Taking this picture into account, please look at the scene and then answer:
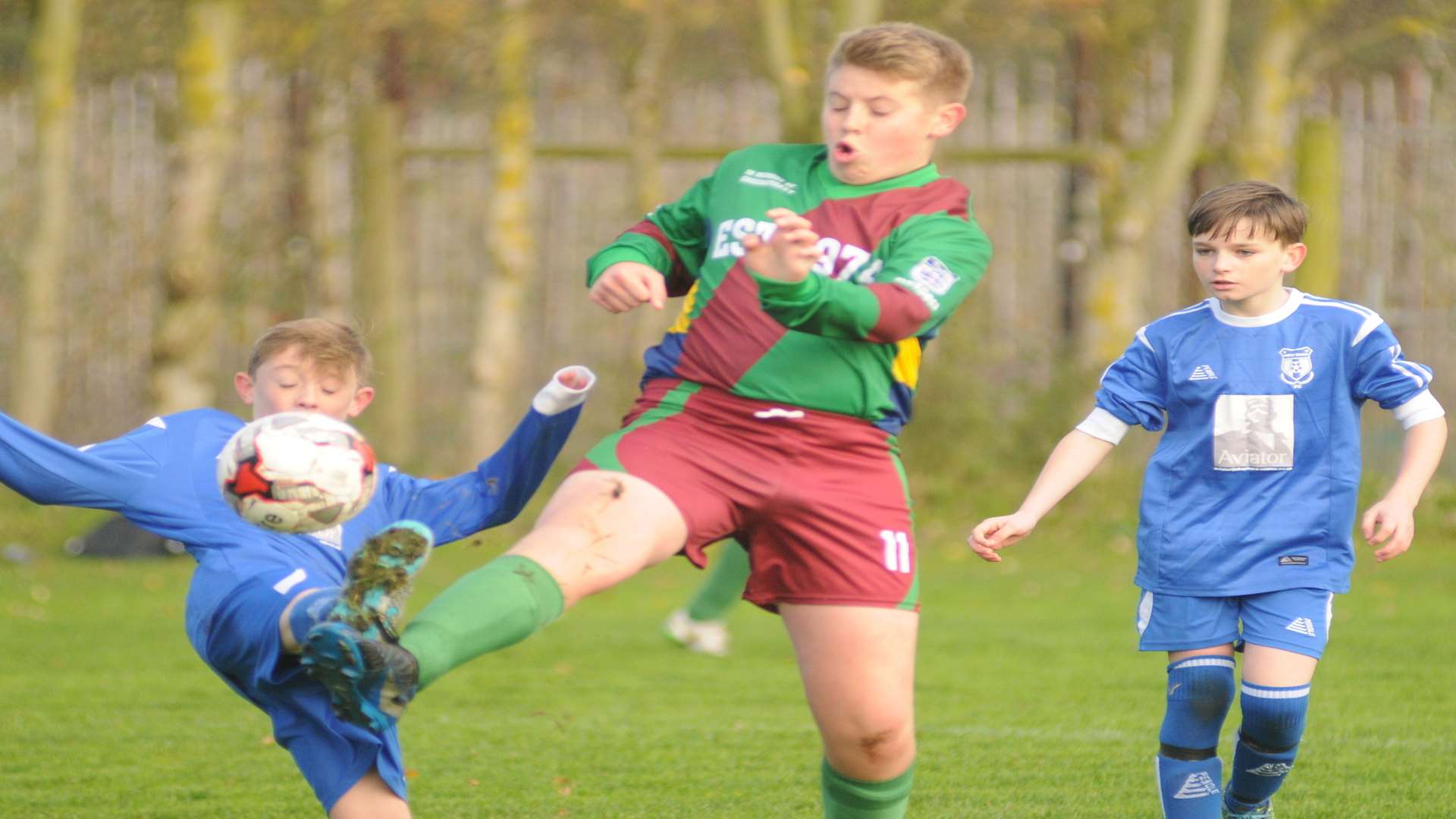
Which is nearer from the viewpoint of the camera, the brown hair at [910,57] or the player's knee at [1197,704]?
the brown hair at [910,57]

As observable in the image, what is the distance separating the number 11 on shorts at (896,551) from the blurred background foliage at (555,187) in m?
8.72

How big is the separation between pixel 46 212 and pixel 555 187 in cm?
400

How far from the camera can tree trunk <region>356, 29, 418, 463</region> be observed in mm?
13648

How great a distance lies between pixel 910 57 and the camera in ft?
12.4

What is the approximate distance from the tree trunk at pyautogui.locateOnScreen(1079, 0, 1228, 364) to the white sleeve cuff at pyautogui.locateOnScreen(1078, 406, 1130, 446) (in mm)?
8633

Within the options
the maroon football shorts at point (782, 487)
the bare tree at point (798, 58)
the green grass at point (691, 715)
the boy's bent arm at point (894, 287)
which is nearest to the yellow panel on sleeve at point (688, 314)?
the maroon football shorts at point (782, 487)

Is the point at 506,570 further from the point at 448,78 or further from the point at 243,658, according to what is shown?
the point at 448,78

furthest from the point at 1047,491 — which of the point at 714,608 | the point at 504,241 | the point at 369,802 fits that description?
the point at 504,241

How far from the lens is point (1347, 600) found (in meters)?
9.43

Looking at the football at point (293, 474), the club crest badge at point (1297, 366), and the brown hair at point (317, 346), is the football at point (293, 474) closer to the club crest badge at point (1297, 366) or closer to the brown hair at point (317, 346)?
the brown hair at point (317, 346)

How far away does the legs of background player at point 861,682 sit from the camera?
370 centimetres

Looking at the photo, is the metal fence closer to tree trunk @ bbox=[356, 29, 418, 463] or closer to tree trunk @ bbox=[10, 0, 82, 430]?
tree trunk @ bbox=[356, 29, 418, 463]

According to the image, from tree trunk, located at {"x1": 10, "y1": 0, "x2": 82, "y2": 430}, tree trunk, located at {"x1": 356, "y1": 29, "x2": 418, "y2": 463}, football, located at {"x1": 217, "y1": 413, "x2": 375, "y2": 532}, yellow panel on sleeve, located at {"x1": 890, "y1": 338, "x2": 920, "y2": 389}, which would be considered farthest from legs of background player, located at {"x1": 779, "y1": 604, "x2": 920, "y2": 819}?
tree trunk, located at {"x1": 356, "y1": 29, "x2": 418, "y2": 463}

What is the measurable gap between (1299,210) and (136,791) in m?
3.64
